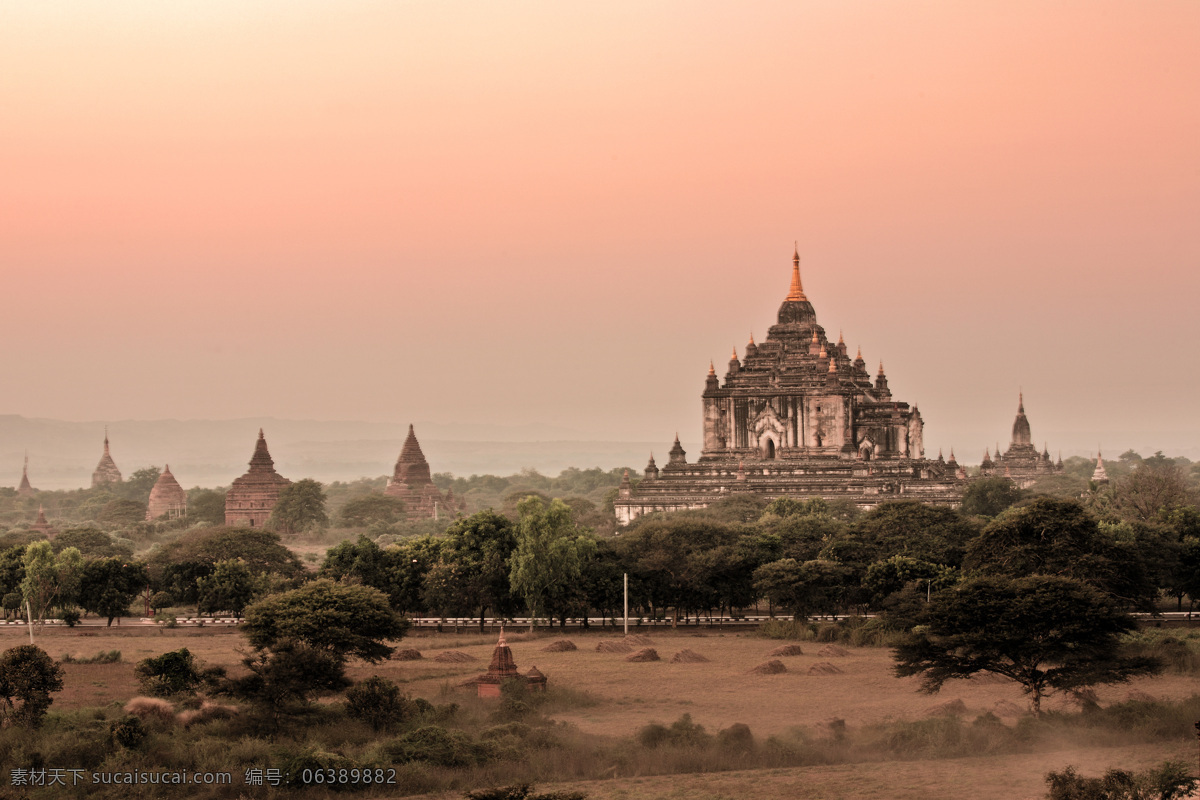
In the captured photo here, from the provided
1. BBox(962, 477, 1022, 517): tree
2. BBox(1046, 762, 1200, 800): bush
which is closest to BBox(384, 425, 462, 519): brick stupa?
BBox(962, 477, 1022, 517): tree

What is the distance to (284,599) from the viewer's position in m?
49.2

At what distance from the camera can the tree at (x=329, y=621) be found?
47.6 metres

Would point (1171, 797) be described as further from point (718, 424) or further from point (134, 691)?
point (718, 424)

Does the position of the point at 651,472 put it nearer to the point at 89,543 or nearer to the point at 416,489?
the point at 89,543

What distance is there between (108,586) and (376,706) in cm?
3265

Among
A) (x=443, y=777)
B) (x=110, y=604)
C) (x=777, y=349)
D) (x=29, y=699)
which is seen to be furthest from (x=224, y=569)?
(x=777, y=349)

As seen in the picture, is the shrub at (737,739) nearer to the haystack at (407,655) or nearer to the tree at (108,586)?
the haystack at (407,655)

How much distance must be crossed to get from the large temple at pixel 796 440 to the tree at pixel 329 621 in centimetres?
5888

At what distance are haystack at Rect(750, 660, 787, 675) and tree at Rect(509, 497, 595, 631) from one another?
15054mm

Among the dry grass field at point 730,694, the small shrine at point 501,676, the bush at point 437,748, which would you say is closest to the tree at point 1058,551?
the dry grass field at point 730,694

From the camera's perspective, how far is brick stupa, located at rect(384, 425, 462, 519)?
163750mm

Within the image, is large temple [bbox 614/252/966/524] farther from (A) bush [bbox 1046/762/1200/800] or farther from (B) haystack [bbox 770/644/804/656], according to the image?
(A) bush [bbox 1046/762/1200/800]

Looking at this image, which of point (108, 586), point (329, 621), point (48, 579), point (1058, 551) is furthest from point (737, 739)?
point (108, 586)

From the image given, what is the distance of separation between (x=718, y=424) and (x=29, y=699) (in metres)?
80.0
